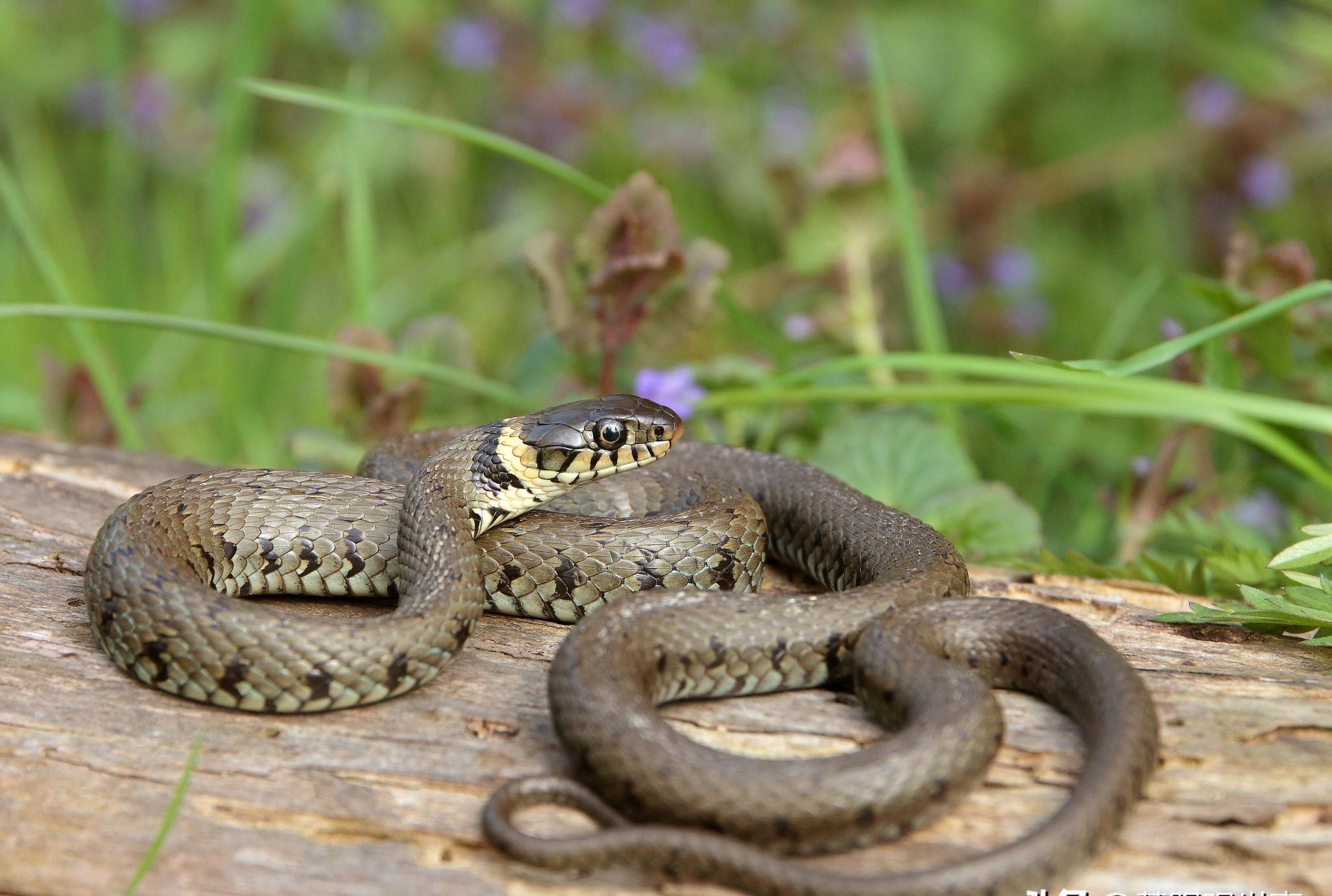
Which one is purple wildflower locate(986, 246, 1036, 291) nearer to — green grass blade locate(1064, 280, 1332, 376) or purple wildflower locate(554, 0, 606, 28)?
purple wildflower locate(554, 0, 606, 28)

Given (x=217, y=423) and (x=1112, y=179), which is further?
(x=1112, y=179)

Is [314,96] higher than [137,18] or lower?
lower

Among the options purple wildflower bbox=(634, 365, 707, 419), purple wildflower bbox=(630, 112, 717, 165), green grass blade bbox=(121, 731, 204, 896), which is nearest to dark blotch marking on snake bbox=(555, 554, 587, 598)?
purple wildflower bbox=(634, 365, 707, 419)

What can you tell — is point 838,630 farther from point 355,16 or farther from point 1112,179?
point 355,16

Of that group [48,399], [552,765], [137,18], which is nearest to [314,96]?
[48,399]

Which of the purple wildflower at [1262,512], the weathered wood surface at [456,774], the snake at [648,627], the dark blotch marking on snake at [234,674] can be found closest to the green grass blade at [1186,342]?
the snake at [648,627]

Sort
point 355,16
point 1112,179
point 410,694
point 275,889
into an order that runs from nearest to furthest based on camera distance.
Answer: point 275,889
point 410,694
point 1112,179
point 355,16

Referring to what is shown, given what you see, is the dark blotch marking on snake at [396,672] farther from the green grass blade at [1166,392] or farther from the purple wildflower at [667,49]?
the purple wildflower at [667,49]

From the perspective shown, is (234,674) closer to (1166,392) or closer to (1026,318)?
(1166,392)

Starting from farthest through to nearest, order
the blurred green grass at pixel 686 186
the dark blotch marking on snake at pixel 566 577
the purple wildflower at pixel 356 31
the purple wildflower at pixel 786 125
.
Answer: the purple wildflower at pixel 356 31
the purple wildflower at pixel 786 125
the blurred green grass at pixel 686 186
the dark blotch marking on snake at pixel 566 577
